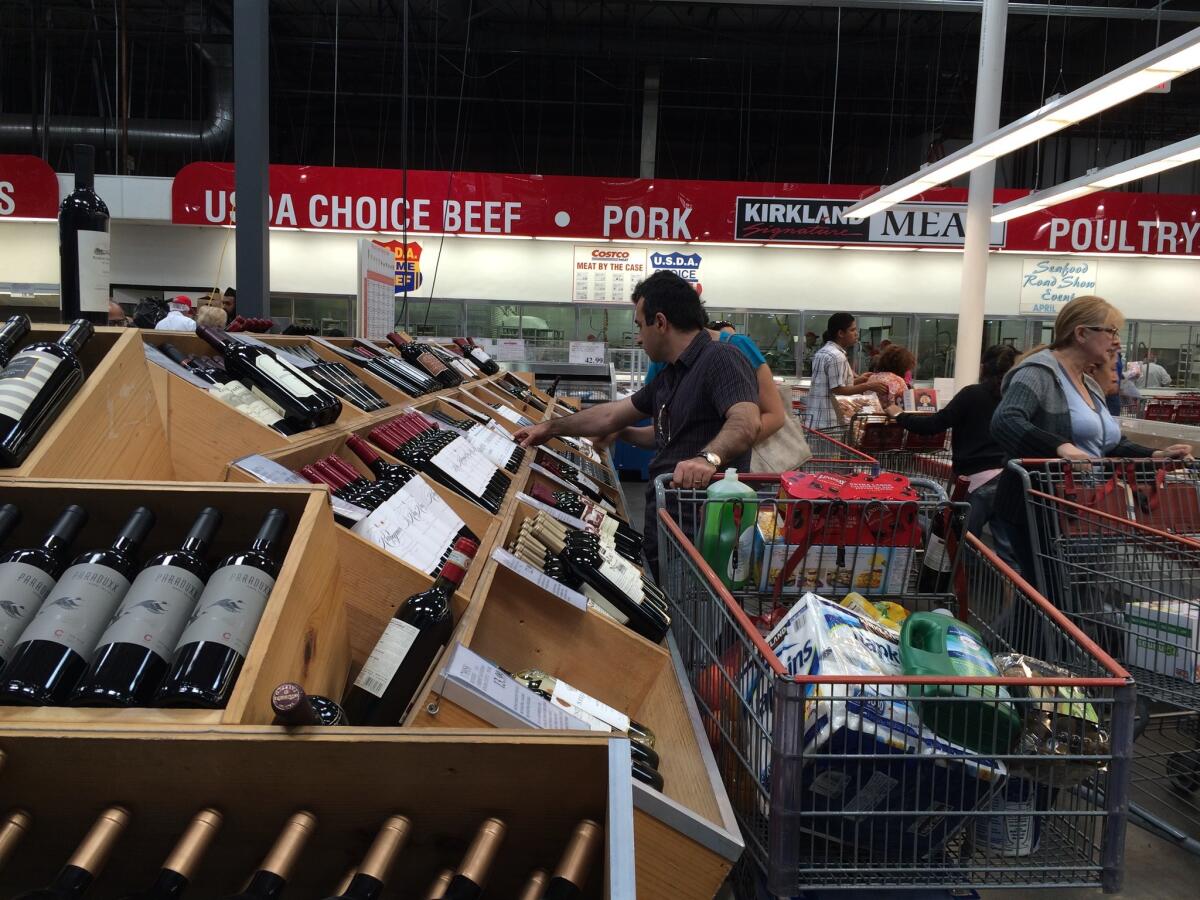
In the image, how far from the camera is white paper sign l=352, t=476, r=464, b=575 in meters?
1.67

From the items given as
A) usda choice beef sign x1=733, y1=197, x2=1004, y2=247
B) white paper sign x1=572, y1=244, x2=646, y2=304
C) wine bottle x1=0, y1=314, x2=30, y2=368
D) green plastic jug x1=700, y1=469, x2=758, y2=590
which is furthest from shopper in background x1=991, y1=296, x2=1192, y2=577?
white paper sign x1=572, y1=244, x2=646, y2=304

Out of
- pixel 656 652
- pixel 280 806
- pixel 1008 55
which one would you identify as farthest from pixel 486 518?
pixel 1008 55

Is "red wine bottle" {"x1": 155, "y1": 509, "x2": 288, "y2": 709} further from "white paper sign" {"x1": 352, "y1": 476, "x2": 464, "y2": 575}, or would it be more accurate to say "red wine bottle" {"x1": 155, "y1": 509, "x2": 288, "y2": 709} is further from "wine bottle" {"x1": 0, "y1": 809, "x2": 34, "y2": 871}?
"white paper sign" {"x1": 352, "y1": 476, "x2": 464, "y2": 575}

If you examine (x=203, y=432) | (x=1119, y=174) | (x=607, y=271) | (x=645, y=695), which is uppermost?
(x=1119, y=174)

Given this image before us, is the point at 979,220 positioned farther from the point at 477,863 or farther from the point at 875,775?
the point at 477,863

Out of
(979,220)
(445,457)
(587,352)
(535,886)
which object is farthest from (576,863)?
(587,352)

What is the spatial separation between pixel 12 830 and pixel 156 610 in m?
0.26

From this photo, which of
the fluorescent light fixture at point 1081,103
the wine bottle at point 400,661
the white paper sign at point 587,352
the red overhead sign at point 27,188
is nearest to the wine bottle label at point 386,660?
the wine bottle at point 400,661

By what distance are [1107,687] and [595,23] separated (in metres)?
14.2

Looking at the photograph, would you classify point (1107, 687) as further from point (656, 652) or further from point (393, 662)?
point (393, 662)

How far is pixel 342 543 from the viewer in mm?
1576

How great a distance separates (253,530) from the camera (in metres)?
1.25

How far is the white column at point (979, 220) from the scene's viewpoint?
722 cm

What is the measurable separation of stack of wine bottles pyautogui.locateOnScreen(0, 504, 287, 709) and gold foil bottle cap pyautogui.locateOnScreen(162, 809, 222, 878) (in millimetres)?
120
